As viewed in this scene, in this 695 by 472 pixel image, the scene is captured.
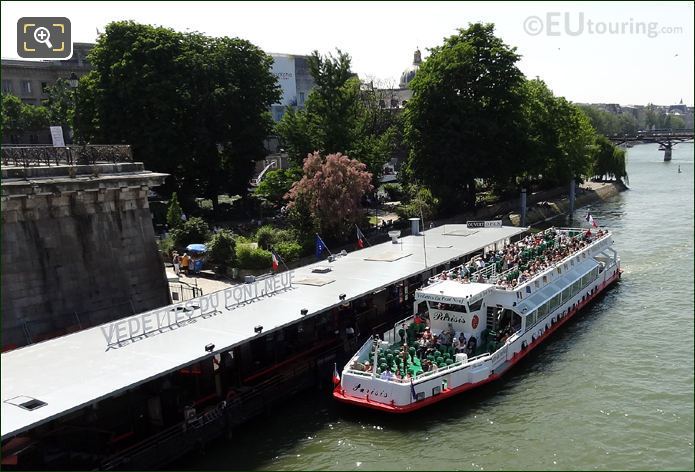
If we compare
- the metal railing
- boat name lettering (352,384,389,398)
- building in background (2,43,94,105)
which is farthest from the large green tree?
building in background (2,43,94,105)

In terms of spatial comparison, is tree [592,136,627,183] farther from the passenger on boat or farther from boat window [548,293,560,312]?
the passenger on boat

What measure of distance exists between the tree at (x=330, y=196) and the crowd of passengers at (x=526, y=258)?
1207cm

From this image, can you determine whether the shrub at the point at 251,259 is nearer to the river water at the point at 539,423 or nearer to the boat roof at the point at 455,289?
the boat roof at the point at 455,289

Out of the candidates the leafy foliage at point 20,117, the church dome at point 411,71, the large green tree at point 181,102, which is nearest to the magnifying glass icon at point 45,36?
the large green tree at point 181,102

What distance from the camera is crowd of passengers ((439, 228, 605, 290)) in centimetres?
2849

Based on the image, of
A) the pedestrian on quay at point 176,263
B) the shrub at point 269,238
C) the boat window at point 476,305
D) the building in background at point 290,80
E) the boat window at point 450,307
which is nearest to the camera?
the boat window at point 450,307

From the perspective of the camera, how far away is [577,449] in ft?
63.4

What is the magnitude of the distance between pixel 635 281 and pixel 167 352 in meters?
30.7

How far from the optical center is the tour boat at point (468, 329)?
73.2 ft

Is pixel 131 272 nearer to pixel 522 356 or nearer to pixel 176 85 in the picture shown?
pixel 522 356

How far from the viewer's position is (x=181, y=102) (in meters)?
49.5

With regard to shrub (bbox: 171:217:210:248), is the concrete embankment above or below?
below

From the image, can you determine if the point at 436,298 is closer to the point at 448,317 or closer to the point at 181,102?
the point at 448,317

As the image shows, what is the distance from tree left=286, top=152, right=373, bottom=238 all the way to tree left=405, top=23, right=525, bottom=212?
1558cm
